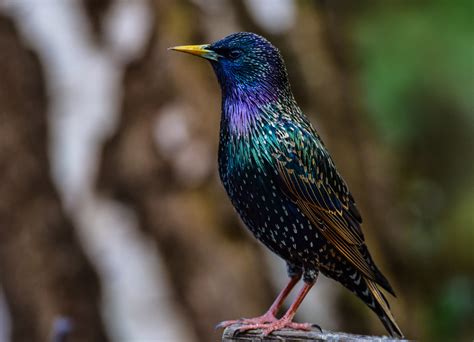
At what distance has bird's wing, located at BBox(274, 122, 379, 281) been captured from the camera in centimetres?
442

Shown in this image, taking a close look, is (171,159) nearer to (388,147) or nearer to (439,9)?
(388,147)

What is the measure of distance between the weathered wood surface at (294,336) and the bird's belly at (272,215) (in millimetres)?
366

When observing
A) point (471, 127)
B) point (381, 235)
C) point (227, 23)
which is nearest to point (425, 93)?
point (471, 127)

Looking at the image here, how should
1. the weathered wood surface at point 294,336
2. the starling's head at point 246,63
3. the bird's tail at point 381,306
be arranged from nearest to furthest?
the weathered wood surface at point 294,336, the starling's head at point 246,63, the bird's tail at point 381,306

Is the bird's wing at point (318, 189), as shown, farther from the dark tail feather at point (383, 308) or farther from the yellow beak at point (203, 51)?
the yellow beak at point (203, 51)

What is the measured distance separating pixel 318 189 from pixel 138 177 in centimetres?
486

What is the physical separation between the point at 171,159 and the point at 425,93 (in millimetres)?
4728

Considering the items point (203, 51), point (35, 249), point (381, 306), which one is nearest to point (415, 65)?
point (35, 249)

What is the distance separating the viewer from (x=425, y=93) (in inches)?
500

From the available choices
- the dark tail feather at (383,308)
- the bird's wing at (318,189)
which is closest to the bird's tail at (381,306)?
the dark tail feather at (383,308)

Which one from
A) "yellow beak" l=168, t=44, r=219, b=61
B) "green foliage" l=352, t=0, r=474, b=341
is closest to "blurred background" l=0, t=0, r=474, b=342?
"green foliage" l=352, t=0, r=474, b=341

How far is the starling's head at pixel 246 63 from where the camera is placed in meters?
4.30

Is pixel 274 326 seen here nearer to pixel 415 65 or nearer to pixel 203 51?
pixel 203 51

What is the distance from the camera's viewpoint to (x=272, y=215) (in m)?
4.41
